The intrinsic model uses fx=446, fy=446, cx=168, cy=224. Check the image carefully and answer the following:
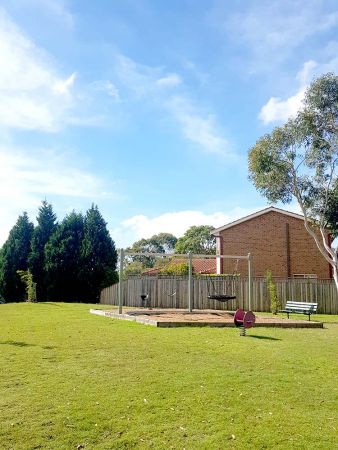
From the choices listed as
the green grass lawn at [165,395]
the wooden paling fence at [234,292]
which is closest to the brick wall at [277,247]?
the wooden paling fence at [234,292]

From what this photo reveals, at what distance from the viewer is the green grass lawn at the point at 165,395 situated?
Result: 4.75m

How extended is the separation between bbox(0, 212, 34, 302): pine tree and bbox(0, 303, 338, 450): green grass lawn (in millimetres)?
26583

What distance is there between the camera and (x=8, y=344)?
979 centimetres

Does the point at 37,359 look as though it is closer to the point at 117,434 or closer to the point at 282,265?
the point at 117,434

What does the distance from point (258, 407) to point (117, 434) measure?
6.34ft

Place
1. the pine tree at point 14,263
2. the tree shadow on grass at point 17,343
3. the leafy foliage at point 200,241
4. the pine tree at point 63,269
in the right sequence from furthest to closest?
the leafy foliage at point 200,241
the pine tree at point 14,263
the pine tree at point 63,269
the tree shadow on grass at point 17,343

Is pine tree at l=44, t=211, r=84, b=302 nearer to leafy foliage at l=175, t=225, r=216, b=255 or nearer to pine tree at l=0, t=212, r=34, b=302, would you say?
pine tree at l=0, t=212, r=34, b=302

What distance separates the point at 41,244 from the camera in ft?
118

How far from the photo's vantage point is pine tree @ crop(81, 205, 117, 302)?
115ft

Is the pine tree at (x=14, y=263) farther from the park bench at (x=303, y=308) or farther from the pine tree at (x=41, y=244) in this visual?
the park bench at (x=303, y=308)

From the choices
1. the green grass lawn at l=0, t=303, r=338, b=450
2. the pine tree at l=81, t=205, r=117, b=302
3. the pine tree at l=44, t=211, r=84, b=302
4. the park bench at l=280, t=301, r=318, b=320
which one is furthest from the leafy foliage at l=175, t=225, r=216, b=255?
the green grass lawn at l=0, t=303, r=338, b=450

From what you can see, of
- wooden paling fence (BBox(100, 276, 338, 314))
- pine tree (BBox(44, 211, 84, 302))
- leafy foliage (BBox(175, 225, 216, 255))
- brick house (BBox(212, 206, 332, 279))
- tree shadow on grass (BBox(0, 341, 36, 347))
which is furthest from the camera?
leafy foliage (BBox(175, 225, 216, 255))

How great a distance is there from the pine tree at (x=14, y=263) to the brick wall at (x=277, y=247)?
53.1 feet

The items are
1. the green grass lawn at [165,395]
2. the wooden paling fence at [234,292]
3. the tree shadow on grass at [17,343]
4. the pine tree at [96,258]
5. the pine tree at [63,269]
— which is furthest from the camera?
the pine tree at [96,258]
